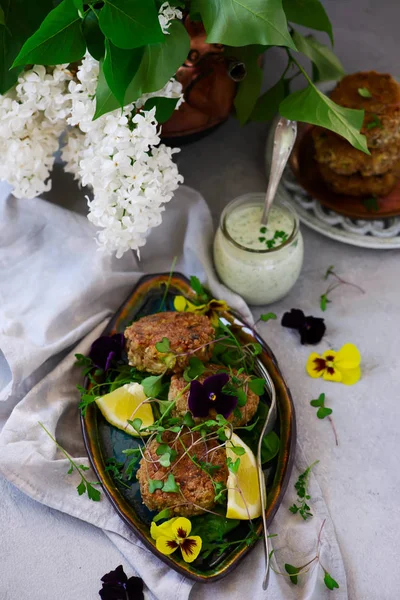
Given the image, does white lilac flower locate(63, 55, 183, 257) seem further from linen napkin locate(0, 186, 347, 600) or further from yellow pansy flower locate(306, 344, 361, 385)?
yellow pansy flower locate(306, 344, 361, 385)

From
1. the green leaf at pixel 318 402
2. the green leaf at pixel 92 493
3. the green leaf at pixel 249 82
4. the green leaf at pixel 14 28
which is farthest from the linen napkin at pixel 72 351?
the green leaf at pixel 14 28

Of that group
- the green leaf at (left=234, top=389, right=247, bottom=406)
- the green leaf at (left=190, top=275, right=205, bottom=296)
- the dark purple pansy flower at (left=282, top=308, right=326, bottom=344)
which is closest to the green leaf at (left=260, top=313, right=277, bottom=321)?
the dark purple pansy flower at (left=282, top=308, right=326, bottom=344)

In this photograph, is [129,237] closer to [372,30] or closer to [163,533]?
[163,533]

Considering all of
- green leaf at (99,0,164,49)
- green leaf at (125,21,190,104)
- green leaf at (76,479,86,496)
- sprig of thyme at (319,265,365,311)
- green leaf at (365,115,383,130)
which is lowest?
sprig of thyme at (319,265,365,311)

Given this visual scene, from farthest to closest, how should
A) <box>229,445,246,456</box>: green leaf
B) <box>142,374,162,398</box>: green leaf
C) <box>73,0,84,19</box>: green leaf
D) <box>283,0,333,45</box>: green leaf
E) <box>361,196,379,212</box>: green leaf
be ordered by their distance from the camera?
<box>361,196,379,212</box>: green leaf, <box>283,0,333,45</box>: green leaf, <box>142,374,162,398</box>: green leaf, <box>229,445,246,456</box>: green leaf, <box>73,0,84,19</box>: green leaf

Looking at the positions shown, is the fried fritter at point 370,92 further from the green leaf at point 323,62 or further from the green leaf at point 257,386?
the green leaf at point 257,386

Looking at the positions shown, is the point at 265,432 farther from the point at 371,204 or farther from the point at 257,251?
the point at 371,204
